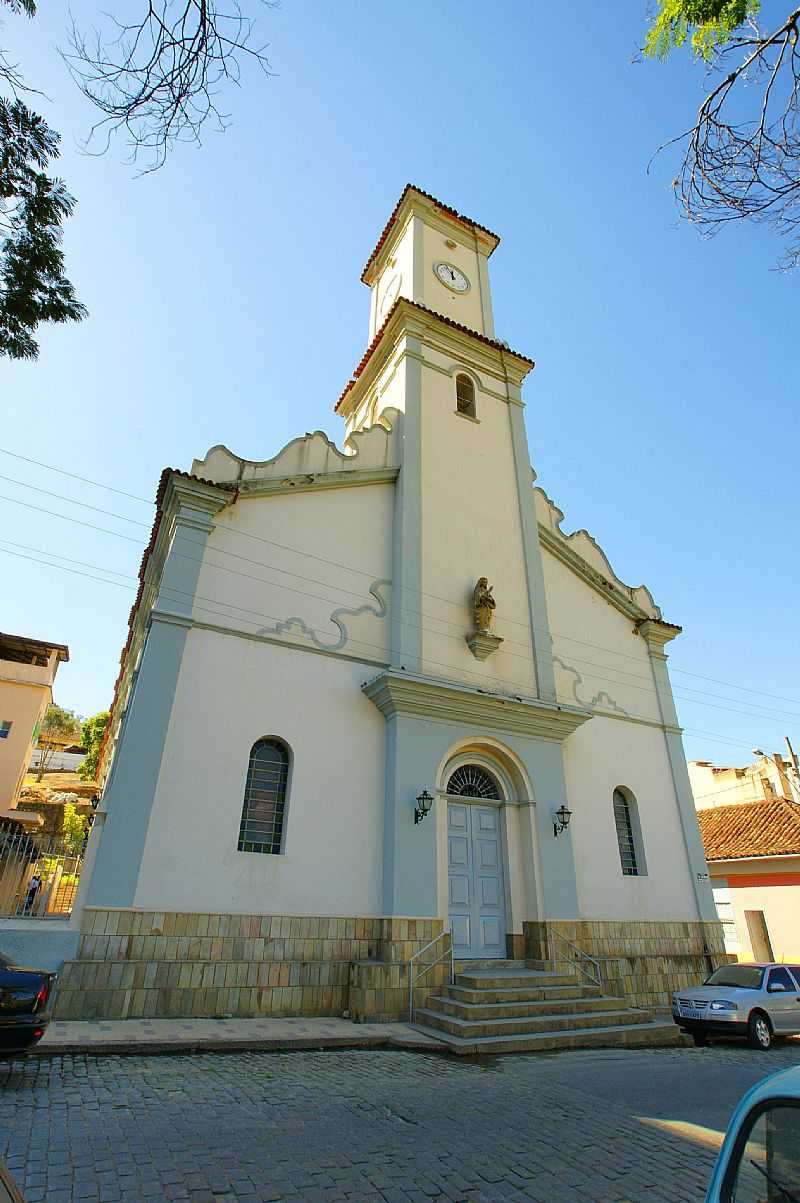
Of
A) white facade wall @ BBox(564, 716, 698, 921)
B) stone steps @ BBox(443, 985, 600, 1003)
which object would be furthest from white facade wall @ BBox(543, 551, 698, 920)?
stone steps @ BBox(443, 985, 600, 1003)

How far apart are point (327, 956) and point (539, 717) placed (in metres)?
5.62

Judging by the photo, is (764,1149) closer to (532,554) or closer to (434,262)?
(532,554)

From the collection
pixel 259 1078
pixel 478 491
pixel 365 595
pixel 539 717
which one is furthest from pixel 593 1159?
pixel 478 491

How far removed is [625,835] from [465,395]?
35.8 feet

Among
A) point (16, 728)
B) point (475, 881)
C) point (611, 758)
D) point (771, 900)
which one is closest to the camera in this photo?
point (475, 881)

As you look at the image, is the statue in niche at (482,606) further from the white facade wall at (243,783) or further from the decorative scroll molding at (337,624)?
the white facade wall at (243,783)

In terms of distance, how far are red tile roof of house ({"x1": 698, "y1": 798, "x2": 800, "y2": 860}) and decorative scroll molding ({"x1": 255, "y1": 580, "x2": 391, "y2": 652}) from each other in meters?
12.8

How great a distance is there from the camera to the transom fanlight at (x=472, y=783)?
464 inches

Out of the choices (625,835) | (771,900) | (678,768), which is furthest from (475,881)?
(771,900)

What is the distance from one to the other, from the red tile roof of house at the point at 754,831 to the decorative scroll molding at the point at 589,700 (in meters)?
6.91

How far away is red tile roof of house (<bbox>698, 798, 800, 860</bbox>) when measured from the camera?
1733 cm

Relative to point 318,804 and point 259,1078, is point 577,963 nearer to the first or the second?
point 318,804

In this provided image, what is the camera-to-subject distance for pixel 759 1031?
10062 mm

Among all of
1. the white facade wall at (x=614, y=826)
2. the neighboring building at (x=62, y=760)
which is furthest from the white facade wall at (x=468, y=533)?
the neighboring building at (x=62, y=760)
